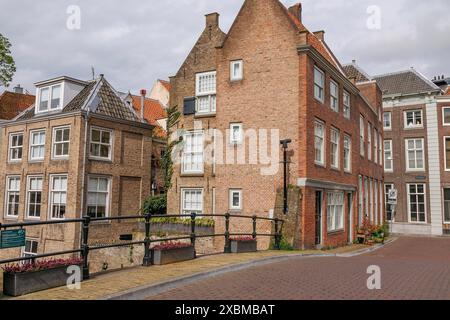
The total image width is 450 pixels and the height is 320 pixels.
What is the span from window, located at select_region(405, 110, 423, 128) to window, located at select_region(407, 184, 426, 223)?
5.10m

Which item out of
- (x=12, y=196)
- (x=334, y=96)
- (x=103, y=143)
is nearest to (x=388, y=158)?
(x=334, y=96)

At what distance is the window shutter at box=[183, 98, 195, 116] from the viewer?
22.5 metres

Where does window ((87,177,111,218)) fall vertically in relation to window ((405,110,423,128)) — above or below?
below

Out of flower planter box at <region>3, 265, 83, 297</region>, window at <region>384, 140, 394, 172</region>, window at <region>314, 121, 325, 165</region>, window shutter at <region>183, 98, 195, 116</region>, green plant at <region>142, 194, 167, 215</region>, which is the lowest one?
flower planter box at <region>3, 265, 83, 297</region>

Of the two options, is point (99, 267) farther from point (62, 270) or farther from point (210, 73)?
point (62, 270)

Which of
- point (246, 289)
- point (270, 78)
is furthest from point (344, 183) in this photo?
point (246, 289)

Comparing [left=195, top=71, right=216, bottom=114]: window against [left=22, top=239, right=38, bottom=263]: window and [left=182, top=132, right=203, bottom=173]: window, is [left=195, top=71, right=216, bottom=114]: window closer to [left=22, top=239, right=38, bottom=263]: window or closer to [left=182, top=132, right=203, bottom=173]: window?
[left=182, top=132, right=203, bottom=173]: window

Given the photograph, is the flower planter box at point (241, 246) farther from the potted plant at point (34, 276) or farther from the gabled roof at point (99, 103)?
the gabled roof at point (99, 103)

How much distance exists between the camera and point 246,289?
7.44 meters

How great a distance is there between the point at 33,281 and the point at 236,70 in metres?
14.5

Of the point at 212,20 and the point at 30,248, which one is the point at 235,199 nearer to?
the point at 212,20

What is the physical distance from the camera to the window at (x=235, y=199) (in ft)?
60.4

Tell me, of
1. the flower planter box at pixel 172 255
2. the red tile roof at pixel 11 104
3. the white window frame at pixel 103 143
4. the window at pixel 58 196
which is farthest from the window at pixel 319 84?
the red tile roof at pixel 11 104

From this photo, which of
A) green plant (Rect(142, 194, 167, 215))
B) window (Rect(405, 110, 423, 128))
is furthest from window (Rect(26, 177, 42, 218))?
window (Rect(405, 110, 423, 128))
